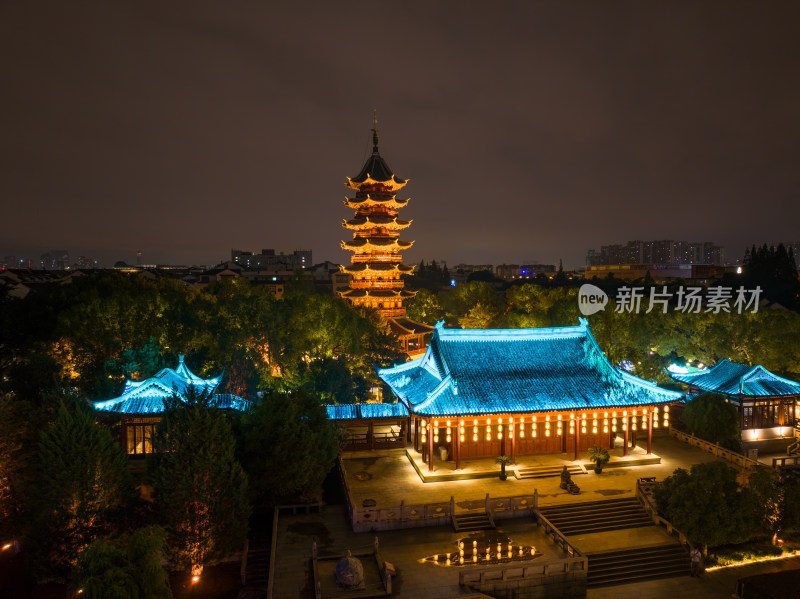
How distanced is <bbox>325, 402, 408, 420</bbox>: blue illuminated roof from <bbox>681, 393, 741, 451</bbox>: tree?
13892 mm

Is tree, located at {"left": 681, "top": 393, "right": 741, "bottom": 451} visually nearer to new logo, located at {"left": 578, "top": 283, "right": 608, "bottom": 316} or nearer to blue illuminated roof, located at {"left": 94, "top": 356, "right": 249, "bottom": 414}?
new logo, located at {"left": 578, "top": 283, "right": 608, "bottom": 316}

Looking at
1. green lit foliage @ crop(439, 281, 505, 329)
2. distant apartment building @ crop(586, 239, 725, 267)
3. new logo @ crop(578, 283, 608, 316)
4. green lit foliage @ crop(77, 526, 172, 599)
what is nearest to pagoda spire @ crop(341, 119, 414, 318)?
green lit foliage @ crop(439, 281, 505, 329)

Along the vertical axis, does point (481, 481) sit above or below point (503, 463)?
below

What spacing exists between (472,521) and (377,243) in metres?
31.9

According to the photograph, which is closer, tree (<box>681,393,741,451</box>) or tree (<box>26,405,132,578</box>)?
tree (<box>26,405,132,578</box>)

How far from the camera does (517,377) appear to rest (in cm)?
2250

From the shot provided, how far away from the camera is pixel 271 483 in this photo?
18.5 metres

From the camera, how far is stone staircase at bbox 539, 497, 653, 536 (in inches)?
706

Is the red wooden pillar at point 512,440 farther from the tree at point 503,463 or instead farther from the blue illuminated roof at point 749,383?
the blue illuminated roof at point 749,383

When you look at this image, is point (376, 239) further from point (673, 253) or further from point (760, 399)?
point (673, 253)

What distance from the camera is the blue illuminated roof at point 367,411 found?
24.9 meters

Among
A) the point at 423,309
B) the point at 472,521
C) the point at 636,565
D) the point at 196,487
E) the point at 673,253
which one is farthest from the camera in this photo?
the point at 673,253

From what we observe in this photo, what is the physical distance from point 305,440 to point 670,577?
12.5 meters

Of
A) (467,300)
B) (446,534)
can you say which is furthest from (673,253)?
(446,534)
